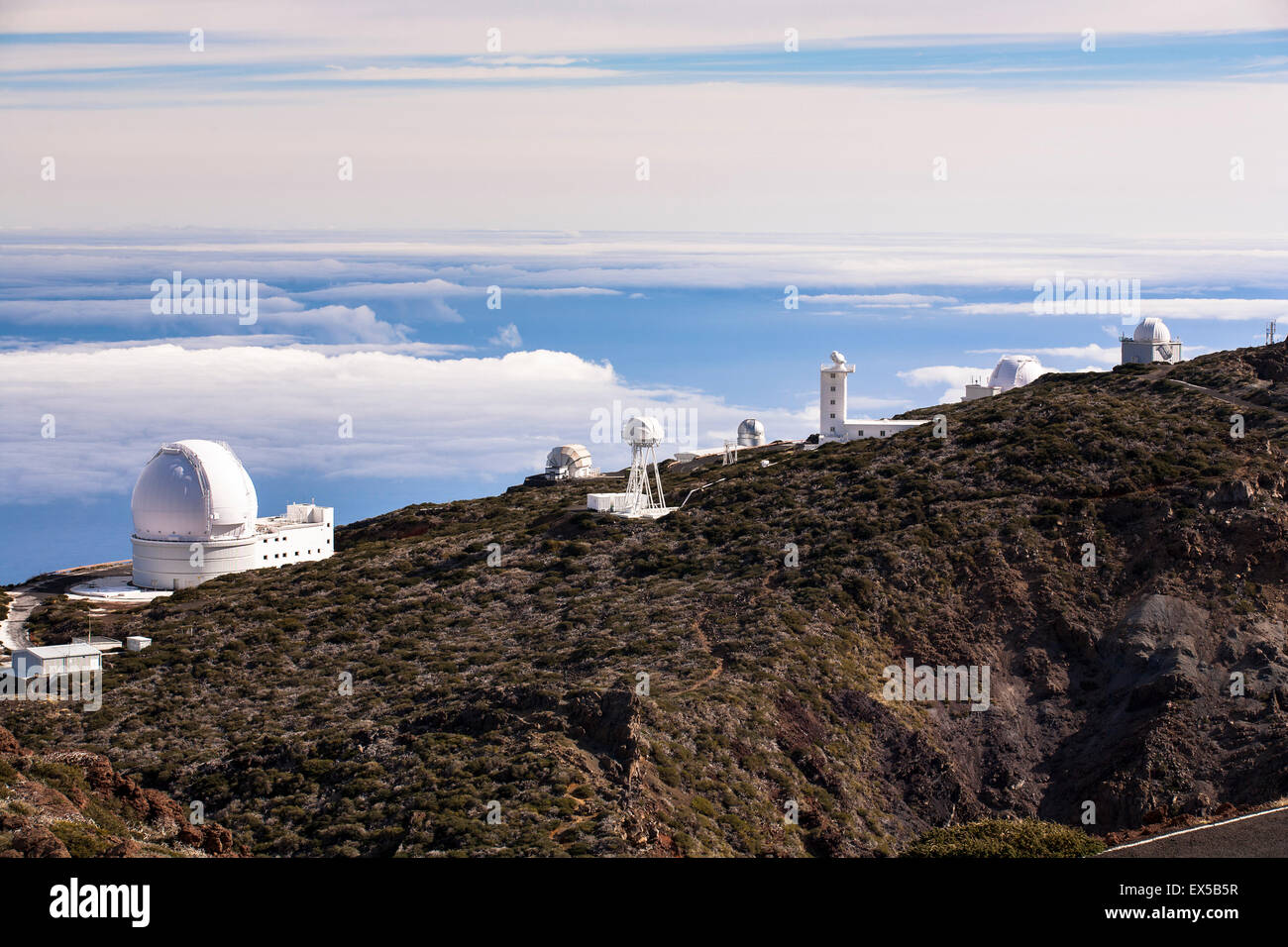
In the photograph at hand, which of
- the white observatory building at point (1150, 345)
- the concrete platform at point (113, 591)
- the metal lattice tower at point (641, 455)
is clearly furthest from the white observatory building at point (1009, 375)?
the concrete platform at point (113, 591)

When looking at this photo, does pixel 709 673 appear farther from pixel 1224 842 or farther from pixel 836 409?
pixel 836 409

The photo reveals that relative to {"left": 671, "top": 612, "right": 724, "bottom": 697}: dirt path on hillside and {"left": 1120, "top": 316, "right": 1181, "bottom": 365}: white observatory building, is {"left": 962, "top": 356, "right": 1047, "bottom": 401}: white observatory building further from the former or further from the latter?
{"left": 671, "top": 612, "right": 724, "bottom": 697}: dirt path on hillside

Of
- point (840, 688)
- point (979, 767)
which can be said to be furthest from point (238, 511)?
point (979, 767)

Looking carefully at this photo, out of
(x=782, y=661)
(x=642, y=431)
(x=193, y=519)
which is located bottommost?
(x=782, y=661)

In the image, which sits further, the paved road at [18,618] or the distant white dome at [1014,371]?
the distant white dome at [1014,371]

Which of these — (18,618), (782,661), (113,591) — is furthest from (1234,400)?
(18,618)

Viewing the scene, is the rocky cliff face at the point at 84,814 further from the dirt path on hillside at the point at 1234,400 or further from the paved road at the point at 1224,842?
the dirt path on hillside at the point at 1234,400
